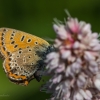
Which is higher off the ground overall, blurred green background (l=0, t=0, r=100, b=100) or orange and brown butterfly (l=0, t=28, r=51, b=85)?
blurred green background (l=0, t=0, r=100, b=100)

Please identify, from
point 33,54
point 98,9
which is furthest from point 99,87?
point 98,9

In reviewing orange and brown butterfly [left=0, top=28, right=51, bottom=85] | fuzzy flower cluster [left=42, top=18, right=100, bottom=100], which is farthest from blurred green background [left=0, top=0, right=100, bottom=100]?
fuzzy flower cluster [left=42, top=18, right=100, bottom=100]

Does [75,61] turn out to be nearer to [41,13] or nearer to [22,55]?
[22,55]

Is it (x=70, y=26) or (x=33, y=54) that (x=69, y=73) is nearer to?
(x=70, y=26)

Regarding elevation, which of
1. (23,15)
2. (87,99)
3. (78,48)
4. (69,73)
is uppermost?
(23,15)

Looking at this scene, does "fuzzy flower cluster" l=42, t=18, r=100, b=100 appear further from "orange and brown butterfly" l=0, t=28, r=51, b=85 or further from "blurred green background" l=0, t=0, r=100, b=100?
"blurred green background" l=0, t=0, r=100, b=100

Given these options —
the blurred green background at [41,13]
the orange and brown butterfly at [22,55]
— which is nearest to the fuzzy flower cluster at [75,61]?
the orange and brown butterfly at [22,55]
